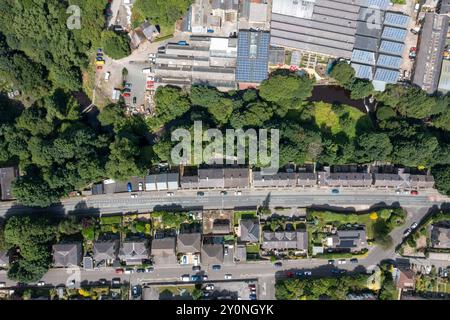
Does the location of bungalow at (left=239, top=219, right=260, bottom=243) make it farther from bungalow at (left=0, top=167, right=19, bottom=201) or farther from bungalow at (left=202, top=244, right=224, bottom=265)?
bungalow at (left=0, top=167, right=19, bottom=201)

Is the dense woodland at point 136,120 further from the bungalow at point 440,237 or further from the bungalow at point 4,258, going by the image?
the bungalow at point 4,258

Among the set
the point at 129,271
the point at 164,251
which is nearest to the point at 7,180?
the point at 129,271

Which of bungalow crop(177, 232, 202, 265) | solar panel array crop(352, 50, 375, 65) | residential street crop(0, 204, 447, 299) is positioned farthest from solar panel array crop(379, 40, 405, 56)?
bungalow crop(177, 232, 202, 265)

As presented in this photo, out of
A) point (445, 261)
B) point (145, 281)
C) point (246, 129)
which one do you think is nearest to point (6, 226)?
point (145, 281)

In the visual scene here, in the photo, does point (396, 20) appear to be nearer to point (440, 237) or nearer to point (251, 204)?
point (440, 237)

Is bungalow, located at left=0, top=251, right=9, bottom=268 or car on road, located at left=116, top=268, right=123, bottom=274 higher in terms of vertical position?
bungalow, located at left=0, top=251, right=9, bottom=268

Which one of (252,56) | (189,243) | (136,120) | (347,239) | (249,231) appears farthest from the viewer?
(136,120)

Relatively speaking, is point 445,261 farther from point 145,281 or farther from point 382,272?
point 145,281
